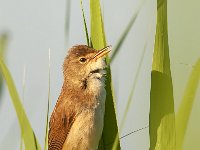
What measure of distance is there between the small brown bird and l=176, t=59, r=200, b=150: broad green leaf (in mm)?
1045

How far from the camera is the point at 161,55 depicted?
1.62m

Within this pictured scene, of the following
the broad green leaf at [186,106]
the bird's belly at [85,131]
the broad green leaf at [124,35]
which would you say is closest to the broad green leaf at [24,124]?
the broad green leaf at [124,35]

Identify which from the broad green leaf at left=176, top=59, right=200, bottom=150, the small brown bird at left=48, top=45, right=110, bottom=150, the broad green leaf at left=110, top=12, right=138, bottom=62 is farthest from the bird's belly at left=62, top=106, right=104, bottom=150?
the broad green leaf at left=176, top=59, right=200, bottom=150

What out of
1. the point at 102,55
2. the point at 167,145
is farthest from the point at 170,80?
the point at 102,55

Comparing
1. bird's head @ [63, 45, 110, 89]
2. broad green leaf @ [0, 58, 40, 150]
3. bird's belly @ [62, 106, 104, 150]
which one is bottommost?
bird's belly @ [62, 106, 104, 150]

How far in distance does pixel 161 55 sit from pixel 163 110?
211 millimetres

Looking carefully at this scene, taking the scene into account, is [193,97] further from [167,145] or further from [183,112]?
[167,145]

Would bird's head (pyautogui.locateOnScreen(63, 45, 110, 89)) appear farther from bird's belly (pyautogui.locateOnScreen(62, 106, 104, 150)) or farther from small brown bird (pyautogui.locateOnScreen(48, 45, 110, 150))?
bird's belly (pyautogui.locateOnScreen(62, 106, 104, 150))

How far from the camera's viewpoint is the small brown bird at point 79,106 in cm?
263

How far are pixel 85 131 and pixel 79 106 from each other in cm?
17

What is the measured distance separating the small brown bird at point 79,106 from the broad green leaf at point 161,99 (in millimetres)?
917

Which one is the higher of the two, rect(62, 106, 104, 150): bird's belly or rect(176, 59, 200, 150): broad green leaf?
rect(176, 59, 200, 150): broad green leaf

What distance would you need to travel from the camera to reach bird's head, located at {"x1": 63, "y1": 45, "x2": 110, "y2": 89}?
8.47 ft

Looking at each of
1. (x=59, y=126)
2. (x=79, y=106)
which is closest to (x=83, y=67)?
(x=79, y=106)
